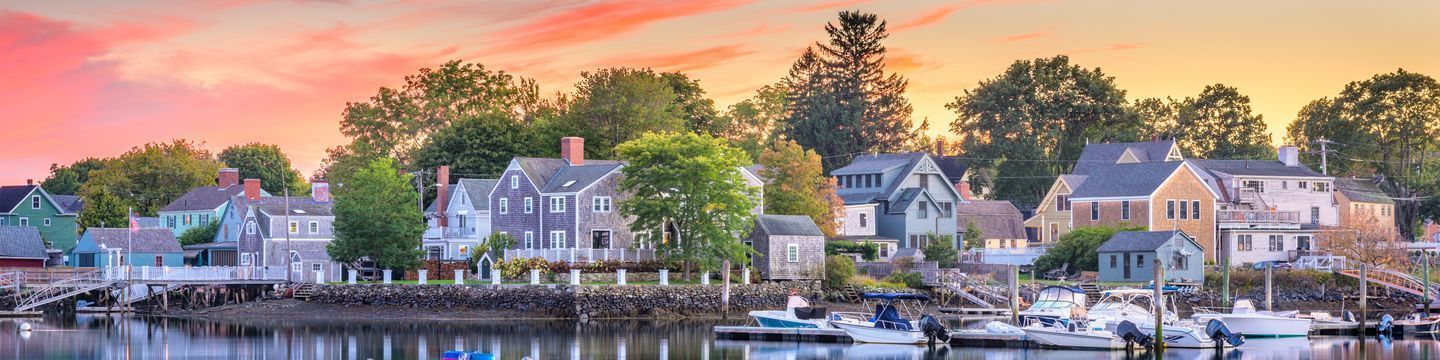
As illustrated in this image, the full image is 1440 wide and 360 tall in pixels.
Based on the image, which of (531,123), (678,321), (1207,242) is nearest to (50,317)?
(678,321)

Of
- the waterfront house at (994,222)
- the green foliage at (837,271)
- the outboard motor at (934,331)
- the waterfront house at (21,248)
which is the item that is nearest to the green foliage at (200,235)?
the waterfront house at (21,248)

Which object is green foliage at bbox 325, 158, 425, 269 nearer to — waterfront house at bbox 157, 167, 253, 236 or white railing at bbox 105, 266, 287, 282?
white railing at bbox 105, 266, 287, 282


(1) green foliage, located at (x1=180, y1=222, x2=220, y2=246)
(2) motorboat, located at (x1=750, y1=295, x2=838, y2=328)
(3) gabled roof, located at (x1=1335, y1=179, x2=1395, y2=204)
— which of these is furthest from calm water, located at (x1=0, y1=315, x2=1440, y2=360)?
(3) gabled roof, located at (x1=1335, y1=179, x2=1395, y2=204)

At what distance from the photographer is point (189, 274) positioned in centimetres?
8569

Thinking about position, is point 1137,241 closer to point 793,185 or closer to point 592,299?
point 793,185

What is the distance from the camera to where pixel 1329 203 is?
103500 mm

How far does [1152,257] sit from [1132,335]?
97.4ft

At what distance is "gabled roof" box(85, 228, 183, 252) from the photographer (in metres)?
97.8

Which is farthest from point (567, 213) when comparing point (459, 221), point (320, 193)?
point (320, 193)

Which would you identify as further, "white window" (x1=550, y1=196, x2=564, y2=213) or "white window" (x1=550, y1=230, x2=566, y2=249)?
"white window" (x1=550, y1=196, x2=564, y2=213)

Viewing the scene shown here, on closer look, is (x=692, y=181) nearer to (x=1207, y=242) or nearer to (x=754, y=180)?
(x=754, y=180)

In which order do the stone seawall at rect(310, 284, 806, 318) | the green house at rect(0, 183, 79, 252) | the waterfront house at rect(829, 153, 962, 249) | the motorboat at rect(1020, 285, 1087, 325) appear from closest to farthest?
the motorboat at rect(1020, 285, 1087, 325) → the stone seawall at rect(310, 284, 806, 318) → the waterfront house at rect(829, 153, 962, 249) → the green house at rect(0, 183, 79, 252)

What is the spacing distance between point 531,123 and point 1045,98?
3565 cm

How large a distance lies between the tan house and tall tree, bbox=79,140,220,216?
65055mm
